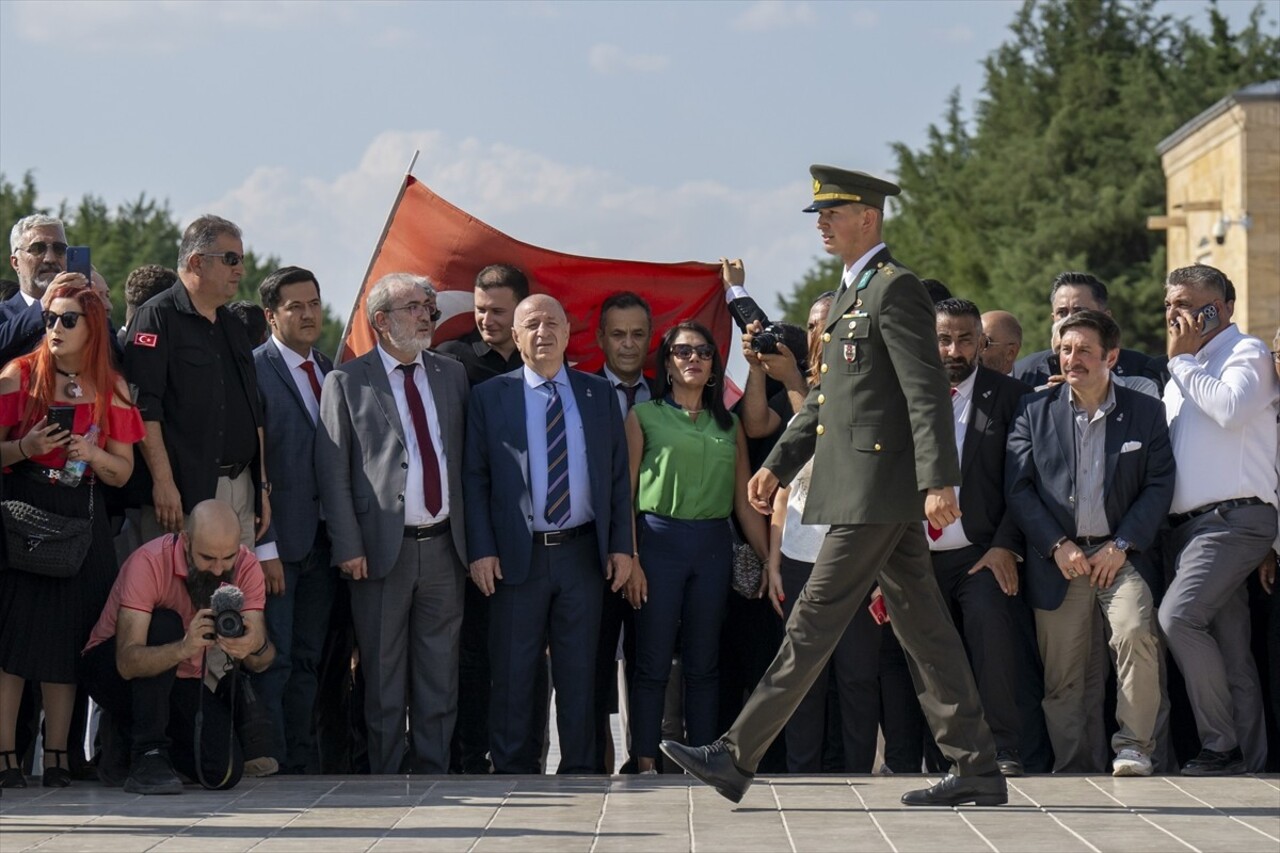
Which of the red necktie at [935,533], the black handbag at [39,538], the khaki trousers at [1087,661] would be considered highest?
the red necktie at [935,533]

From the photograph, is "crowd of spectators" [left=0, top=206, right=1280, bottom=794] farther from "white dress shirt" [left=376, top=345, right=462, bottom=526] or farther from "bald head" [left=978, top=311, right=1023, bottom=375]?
"bald head" [left=978, top=311, right=1023, bottom=375]

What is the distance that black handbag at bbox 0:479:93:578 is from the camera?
28.6 feet

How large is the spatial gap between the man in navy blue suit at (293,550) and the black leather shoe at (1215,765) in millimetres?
3966

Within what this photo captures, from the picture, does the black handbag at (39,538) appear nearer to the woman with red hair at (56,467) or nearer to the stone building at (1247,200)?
the woman with red hair at (56,467)

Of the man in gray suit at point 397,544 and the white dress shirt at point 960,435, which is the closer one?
the man in gray suit at point 397,544

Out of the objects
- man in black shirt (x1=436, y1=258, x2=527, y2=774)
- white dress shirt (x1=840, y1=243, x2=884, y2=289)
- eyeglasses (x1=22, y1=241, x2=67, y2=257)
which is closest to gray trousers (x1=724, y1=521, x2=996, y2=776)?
white dress shirt (x1=840, y1=243, x2=884, y2=289)

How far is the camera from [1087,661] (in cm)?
945

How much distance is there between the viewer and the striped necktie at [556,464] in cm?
959

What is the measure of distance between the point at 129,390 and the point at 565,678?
2.34m

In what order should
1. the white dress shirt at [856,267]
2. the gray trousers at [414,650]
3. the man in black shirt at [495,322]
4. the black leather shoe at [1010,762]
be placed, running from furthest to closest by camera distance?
the man in black shirt at [495,322] → the gray trousers at [414,650] → the black leather shoe at [1010,762] → the white dress shirt at [856,267]

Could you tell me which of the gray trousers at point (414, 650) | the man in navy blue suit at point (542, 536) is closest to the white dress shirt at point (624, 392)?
the man in navy blue suit at point (542, 536)

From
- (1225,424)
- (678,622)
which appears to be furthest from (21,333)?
(1225,424)

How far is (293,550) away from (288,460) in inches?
16.7

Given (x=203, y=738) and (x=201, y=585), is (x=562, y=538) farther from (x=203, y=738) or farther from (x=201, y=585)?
(x=203, y=738)
